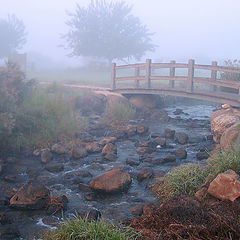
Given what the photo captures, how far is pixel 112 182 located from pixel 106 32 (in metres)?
29.5

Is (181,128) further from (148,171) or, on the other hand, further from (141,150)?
(148,171)

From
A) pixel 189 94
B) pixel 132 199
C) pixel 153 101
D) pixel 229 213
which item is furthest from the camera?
pixel 153 101

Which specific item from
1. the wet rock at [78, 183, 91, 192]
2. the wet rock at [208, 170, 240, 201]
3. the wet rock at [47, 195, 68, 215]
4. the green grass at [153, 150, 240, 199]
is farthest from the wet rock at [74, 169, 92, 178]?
the wet rock at [208, 170, 240, 201]

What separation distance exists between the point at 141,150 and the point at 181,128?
12.5ft

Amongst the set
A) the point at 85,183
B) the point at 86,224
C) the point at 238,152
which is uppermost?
the point at 238,152

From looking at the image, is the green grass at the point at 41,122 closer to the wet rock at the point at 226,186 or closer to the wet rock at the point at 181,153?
the wet rock at the point at 181,153

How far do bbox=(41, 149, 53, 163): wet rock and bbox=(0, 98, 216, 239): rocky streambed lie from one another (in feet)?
0.09

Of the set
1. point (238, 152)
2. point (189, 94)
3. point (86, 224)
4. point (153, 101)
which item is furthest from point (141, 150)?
point (153, 101)

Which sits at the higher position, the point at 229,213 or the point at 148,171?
the point at 229,213

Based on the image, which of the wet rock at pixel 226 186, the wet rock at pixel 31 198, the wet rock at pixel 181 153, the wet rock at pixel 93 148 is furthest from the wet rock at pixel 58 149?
the wet rock at pixel 226 186

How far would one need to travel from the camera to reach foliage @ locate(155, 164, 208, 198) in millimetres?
6879

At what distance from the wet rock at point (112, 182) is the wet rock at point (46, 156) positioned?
2.46 meters

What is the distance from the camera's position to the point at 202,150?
10.9 metres

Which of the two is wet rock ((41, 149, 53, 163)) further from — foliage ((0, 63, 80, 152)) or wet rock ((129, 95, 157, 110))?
wet rock ((129, 95, 157, 110))
